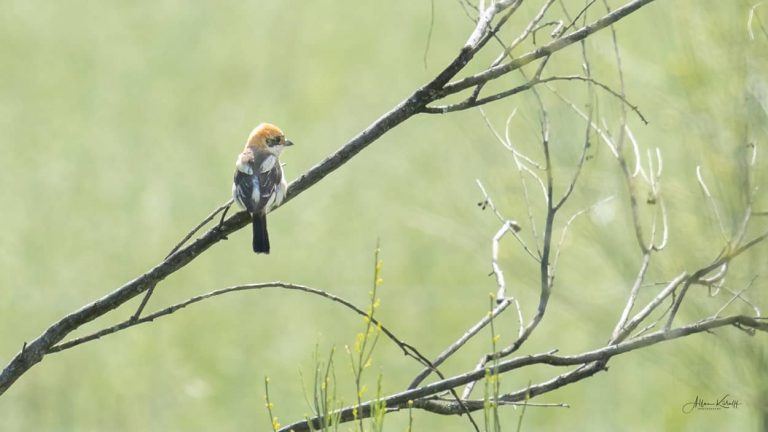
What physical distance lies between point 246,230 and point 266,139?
20.7 ft

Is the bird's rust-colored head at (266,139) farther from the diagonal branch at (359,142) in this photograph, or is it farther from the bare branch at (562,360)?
the bare branch at (562,360)

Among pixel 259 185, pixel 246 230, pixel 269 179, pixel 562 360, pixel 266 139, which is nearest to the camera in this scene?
pixel 562 360

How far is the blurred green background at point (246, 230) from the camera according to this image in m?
11.1

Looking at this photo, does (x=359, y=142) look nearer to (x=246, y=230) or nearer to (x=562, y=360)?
(x=562, y=360)

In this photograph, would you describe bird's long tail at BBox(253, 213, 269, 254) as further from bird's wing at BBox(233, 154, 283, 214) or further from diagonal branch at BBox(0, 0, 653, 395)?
diagonal branch at BBox(0, 0, 653, 395)

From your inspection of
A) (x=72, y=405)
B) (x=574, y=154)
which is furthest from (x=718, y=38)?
(x=72, y=405)

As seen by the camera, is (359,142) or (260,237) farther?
(260,237)

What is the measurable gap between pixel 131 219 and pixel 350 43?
19.3 feet

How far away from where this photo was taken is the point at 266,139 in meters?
6.77

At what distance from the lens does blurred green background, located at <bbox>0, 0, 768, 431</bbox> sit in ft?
36.4

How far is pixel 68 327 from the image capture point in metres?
3.17

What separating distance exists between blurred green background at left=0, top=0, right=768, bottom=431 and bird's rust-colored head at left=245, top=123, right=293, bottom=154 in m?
1.16

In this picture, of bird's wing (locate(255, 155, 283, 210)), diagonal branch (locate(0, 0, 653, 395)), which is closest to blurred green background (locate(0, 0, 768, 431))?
bird's wing (locate(255, 155, 283, 210))

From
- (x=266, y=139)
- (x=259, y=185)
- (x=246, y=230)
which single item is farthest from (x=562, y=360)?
(x=246, y=230)
